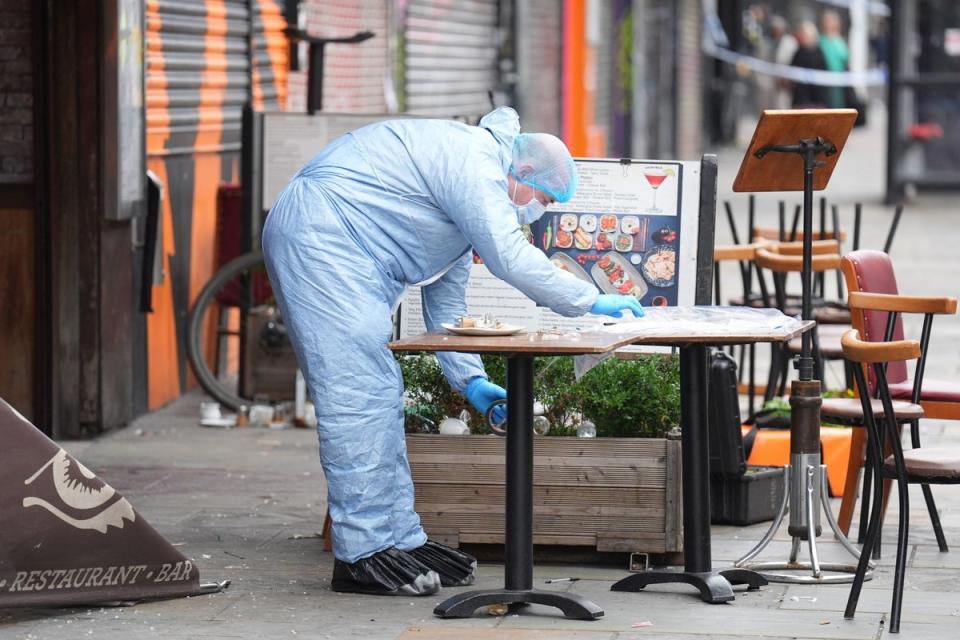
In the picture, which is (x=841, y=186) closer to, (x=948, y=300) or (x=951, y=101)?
(x=951, y=101)

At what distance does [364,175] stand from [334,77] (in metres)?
7.44

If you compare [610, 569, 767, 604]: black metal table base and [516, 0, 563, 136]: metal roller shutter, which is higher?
[516, 0, 563, 136]: metal roller shutter

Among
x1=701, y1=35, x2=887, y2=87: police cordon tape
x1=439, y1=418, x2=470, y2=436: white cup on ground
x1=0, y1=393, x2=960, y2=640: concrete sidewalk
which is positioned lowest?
x1=0, y1=393, x2=960, y2=640: concrete sidewalk

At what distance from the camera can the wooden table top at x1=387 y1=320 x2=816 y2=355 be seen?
17.6 feet

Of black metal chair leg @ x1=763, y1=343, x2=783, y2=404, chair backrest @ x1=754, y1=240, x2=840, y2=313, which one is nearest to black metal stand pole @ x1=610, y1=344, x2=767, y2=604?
chair backrest @ x1=754, y1=240, x2=840, y2=313

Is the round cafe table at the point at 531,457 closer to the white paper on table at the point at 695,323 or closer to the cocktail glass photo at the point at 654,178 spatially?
the white paper on table at the point at 695,323

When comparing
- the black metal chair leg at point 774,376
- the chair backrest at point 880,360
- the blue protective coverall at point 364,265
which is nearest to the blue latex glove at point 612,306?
the blue protective coverall at point 364,265

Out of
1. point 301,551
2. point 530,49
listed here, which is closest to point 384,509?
point 301,551

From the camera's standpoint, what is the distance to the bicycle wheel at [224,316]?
384 inches

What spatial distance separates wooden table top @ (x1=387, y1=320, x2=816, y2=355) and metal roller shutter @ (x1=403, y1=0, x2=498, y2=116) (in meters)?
9.63

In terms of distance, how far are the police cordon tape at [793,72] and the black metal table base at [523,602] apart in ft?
73.4

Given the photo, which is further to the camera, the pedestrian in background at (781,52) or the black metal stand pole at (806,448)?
the pedestrian in background at (781,52)

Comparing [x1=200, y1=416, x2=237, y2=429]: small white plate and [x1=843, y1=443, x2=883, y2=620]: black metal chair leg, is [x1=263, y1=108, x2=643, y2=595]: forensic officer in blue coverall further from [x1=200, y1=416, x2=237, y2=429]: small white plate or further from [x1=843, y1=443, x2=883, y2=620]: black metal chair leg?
[x1=200, y1=416, x2=237, y2=429]: small white plate

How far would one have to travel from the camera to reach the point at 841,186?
24375 mm
